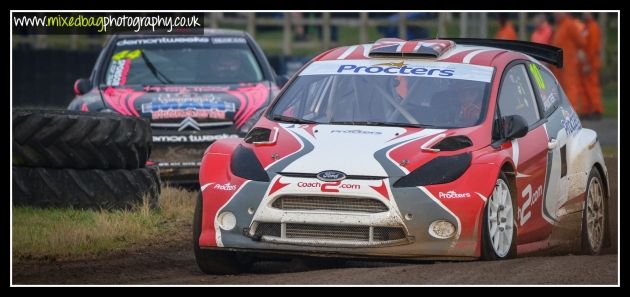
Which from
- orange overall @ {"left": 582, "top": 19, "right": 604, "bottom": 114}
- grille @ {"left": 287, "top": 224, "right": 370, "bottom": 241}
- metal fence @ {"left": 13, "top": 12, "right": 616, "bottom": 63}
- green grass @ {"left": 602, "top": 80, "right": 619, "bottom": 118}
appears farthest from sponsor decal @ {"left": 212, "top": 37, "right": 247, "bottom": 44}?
metal fence @ {"left": 13, "top": 12, "right": 616, "bottom": 63}

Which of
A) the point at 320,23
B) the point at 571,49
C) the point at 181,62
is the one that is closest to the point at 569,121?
the point at 181,62

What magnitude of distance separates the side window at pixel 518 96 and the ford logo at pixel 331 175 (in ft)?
4.81

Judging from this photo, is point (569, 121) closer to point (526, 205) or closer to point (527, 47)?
point (527, 47)

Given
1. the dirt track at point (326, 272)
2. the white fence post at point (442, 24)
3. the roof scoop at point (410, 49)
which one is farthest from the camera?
the white fence post at point (442, 24)

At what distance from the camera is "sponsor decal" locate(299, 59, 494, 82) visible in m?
9.20

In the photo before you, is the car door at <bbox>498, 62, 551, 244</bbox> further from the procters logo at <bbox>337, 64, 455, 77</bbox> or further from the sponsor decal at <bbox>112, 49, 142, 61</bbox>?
the sponsor decal at <bbox>112, 49, 142, 61</bbox>

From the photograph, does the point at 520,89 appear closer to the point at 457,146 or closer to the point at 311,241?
the point at 457,146

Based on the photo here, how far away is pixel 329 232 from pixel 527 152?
1.60m

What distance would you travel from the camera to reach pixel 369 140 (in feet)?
27.8

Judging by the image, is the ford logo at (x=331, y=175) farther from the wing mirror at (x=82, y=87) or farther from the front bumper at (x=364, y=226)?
the wing mirror at (x=82, y=87)

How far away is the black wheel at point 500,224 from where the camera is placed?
8133 mm

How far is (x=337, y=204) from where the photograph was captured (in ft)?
26.5

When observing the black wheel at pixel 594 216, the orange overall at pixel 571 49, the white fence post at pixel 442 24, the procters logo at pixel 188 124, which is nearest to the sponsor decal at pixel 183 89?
the procters logo at pixel 188 124

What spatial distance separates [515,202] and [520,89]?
127 cm
